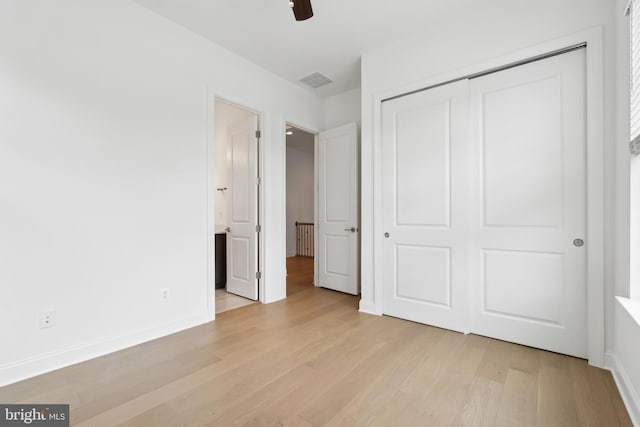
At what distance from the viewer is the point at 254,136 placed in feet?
11.5

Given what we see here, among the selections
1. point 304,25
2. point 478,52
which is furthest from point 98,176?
point 478,52

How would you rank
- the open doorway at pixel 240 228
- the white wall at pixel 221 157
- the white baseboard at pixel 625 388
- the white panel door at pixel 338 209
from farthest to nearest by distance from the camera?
the white wall at pixel 221 157
the white panel door at pixel 338 209
the open doorway at pixel 240 228
the white baseboard at pixel 625 388

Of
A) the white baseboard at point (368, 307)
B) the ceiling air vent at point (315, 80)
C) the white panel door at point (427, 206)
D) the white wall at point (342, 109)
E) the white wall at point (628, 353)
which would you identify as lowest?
the white baseboard at point (368, 307)

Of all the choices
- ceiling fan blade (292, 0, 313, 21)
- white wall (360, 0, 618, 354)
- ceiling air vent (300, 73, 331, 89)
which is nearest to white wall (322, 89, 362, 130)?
ceiling air vent (300, 73, 331, 89)

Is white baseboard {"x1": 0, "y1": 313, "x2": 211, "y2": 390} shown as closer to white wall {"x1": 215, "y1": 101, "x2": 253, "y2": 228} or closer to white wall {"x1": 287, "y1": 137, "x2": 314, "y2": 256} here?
white wall {"x1": 215, "y1": 101, "x2": 253, "y2": 228}

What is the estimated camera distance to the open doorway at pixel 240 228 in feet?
11.5

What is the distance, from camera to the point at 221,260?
418 cm

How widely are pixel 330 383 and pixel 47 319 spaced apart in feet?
6.35

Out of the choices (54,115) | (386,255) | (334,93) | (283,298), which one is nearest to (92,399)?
(54,115)

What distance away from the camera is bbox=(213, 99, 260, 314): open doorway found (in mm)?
3508

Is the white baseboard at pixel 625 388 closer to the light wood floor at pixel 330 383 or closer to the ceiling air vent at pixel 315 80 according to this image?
the light wood floor at pixel 330 383

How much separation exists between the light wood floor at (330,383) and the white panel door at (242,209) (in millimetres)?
1136

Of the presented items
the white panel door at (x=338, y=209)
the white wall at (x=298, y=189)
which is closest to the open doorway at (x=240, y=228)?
the white panel door at (x=338, y=209)

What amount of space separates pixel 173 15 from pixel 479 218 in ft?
10.5
